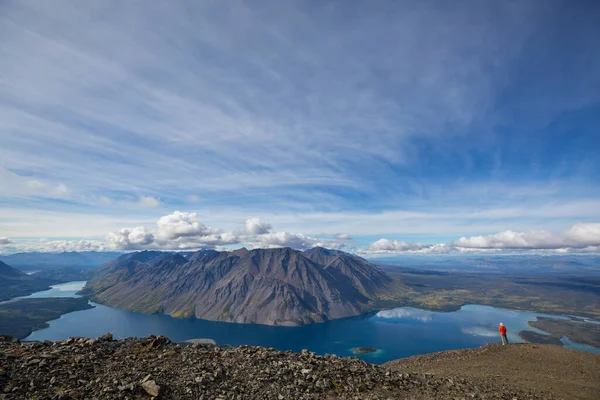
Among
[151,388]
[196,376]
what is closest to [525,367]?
[196,376]

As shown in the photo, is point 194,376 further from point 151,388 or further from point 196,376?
point 151,388

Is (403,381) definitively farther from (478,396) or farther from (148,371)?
(148,371)

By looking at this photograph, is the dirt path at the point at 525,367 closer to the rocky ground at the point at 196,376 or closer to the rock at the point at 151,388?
the rocky ground at the point at 196,376

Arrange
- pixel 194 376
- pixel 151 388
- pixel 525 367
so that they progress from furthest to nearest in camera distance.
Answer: pixel 525 367
pixel 194 376
pixel 151 388

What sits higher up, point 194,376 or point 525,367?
point 194,376

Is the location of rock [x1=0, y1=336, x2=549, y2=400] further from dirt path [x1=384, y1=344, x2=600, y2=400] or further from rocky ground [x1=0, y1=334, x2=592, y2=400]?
dirt path [x1=384, y1=344, x2=600, y2=400]

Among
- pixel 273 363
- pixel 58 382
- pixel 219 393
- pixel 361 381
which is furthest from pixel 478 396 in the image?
pixel 58 382

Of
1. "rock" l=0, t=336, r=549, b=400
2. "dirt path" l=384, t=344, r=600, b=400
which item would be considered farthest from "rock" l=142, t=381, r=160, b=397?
"dirt path" l=384, t=344, r=600, b=400
